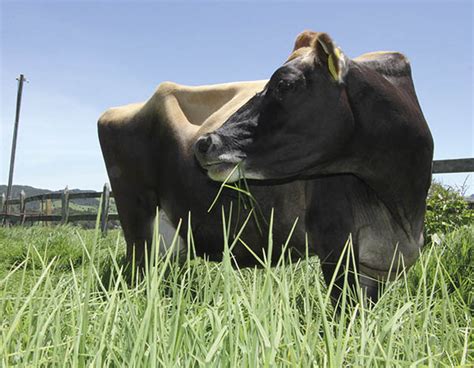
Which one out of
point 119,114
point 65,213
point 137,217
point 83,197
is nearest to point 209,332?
point 137,217

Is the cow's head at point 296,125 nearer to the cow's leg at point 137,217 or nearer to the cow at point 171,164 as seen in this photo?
the cow at point 171,164

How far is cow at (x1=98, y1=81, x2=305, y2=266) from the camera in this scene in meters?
3.79

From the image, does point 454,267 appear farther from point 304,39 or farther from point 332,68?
point 304,39

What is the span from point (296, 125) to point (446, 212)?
3877mm

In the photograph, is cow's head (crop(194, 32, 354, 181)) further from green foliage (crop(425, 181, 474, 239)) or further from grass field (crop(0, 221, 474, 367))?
green foliage (crop(425, 181, 474, 239))

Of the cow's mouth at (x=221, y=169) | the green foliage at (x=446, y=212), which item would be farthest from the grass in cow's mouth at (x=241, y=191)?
the green foliage at (x=446, y=212)

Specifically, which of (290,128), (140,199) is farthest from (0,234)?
(290,128)

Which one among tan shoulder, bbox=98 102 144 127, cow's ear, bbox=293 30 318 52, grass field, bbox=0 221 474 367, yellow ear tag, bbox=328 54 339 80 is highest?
cow's ear, bbox=293 30 318 52

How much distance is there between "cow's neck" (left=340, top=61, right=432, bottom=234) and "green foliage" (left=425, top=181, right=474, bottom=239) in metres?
3.13

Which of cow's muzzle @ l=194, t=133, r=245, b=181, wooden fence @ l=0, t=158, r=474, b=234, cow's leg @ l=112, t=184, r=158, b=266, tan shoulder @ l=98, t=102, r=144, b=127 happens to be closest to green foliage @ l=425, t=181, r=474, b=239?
wooden fence @ l=0, t=158, r=474, b=234

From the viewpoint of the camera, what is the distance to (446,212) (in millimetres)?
6031

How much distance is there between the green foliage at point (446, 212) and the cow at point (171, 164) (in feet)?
9.16

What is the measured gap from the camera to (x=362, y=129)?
279 cm

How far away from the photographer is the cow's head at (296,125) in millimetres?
2754
